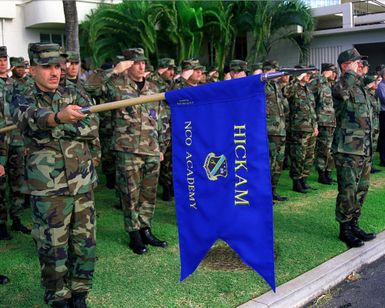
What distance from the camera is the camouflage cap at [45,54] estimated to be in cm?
332

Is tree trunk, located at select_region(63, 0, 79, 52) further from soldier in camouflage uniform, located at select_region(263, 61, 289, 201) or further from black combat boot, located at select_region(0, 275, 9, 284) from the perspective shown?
black combat boot, located at select_region(0, 275, 9, 284)

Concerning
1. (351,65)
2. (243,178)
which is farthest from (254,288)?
(351,65)

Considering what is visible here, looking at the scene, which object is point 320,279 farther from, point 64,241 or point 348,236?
point 64,241

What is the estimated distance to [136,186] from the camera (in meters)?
5.08

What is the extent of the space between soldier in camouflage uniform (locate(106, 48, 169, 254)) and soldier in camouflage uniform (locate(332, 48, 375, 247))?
1944mm

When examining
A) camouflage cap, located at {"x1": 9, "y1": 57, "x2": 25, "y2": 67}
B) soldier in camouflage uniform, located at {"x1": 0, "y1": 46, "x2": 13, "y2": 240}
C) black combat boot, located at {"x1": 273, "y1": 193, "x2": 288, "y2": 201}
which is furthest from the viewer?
black combat boot, located at {"x1": 273, "y1": 193, "x2": 288, "y2": 201}

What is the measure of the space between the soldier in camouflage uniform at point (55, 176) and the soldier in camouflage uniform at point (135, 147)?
4.71 ft

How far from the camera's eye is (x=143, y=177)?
519 cm

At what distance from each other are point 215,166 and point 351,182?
8.65 ft

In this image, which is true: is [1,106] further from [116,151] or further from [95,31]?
[95,31]

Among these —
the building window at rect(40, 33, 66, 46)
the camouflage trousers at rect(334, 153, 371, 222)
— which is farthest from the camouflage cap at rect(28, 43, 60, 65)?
the building window at rect(40, 33, 66, 46)

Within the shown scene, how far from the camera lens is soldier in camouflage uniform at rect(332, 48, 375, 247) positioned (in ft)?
17.0

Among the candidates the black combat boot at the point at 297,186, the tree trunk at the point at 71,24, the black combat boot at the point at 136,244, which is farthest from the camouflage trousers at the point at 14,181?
the tree trunk at the point at 71,24

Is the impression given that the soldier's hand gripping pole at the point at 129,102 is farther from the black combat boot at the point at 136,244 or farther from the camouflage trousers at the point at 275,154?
the camouflage trousers at the point at 275,154
